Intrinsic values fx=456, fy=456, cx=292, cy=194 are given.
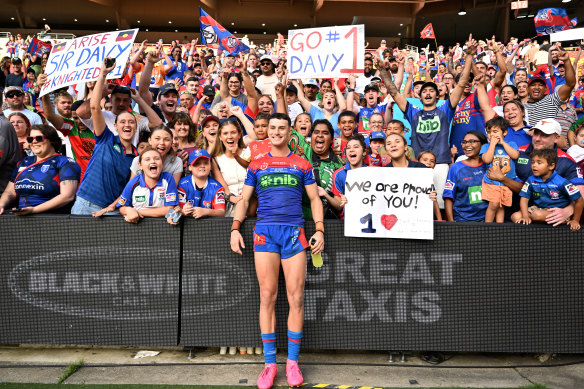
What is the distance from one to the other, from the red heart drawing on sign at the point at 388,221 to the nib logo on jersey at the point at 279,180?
3.05ft

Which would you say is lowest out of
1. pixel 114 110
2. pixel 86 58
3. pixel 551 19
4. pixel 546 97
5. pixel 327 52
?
pixel 114 110

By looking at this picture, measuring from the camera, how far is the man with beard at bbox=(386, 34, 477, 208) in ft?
20.3

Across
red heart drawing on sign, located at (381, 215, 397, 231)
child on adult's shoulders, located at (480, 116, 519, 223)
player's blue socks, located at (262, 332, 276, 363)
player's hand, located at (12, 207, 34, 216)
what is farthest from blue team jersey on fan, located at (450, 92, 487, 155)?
player's hand, located at (12, 207, 34, 216)

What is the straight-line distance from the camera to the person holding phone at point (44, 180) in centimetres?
459

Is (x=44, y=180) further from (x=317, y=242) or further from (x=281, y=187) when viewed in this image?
(x=317, y=242)

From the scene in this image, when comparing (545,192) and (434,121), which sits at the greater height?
(434,121)

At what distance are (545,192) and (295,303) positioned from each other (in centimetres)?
268

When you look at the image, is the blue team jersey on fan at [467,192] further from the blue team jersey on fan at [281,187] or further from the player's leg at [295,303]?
the player's leg at [295,303]

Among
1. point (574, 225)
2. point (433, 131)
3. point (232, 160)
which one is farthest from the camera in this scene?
point (433, 131)

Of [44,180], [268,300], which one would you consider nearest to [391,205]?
[268,300]

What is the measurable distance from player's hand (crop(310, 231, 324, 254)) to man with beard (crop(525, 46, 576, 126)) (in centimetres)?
517

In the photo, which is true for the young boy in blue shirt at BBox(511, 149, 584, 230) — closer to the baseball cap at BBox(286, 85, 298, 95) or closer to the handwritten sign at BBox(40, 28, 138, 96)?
the handwritten sign at BBox(40, 28, 138, 96)

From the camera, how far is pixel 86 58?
5.43 meters

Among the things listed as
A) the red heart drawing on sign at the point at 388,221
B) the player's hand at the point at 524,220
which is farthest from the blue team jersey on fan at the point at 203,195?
the player's hand at the point at 524,220
